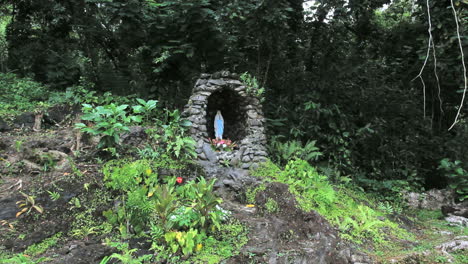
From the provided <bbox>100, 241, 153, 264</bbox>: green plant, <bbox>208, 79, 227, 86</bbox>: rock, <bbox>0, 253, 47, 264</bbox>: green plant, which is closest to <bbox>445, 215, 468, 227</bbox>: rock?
<bbox>208, 79, 227, 86</bbox>: rock

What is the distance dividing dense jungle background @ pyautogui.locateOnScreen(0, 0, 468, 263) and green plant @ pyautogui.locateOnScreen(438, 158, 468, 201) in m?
0.02

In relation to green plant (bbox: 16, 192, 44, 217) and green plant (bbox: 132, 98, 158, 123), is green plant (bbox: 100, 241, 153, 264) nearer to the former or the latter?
green plant (bbox: 16, 192, 44, 217)

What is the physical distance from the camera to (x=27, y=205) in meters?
3.87

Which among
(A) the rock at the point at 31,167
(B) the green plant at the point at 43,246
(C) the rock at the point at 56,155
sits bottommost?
(B) the green plant at the point at 43,246

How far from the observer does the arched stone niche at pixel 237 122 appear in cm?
572

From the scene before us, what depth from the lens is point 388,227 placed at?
448cm

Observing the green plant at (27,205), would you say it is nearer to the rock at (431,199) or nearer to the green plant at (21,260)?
the green plant at (21,260)

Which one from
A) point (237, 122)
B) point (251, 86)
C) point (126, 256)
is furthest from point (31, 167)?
point (251, 86)

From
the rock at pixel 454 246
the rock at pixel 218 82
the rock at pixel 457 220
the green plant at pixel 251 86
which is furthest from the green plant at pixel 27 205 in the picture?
the rock at pixel 457 220

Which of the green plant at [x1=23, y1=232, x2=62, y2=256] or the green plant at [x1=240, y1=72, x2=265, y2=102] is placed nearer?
the green plant at [x1=23, y1=232, x2=62, y2=256]

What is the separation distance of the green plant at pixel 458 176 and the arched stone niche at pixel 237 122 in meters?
3.68

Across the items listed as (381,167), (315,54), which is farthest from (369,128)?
(315,54)

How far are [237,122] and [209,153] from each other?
151 cm

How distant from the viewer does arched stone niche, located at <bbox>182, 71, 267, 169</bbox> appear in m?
5.72
